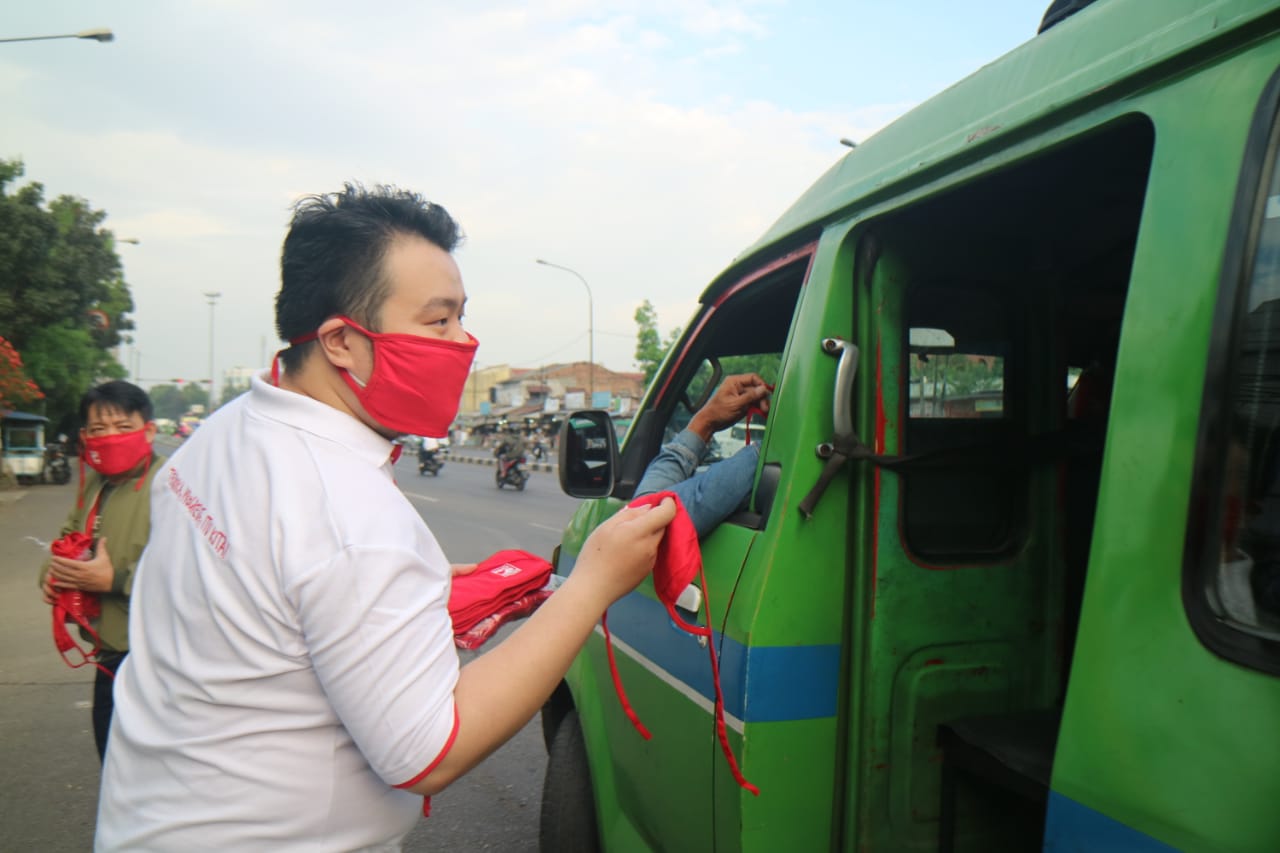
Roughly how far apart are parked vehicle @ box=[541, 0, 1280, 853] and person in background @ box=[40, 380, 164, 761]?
4.83 feet

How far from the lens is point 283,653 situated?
105 centimetres

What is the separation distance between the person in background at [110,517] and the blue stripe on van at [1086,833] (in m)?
2.58

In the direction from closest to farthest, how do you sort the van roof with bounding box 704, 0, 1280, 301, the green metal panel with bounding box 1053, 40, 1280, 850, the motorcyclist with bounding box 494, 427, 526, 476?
the green metal panel with bounding box 1053, 40, 1280, 850 < the van roof with bounding box 704, 0, 1280, 301 < the motorcyclist with bounding box 494, 427, 526, 476

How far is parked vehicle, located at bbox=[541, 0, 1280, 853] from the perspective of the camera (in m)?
0.97

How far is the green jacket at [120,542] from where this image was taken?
8.95 feet

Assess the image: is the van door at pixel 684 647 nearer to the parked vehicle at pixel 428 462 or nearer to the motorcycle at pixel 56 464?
the parked vehicle at pixel 428 462

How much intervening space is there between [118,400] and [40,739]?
2690mm

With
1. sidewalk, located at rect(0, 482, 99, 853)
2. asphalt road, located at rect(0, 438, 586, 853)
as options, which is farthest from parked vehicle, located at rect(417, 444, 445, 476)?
sidewalk, located at rect(0, 482, 99, 853)

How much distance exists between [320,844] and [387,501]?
1.48ft

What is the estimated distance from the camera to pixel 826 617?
1.63 metres

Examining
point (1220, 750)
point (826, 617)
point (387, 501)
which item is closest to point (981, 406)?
point (826, 617)

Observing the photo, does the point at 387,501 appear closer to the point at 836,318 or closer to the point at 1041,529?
the point at 836,318

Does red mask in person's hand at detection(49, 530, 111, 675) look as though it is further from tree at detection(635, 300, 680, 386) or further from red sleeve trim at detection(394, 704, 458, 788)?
tree at detection(635, 300, 680, 386)

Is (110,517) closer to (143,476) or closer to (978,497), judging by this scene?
(143,476)
